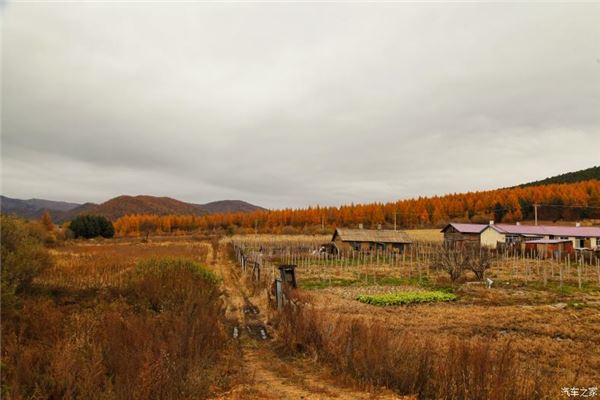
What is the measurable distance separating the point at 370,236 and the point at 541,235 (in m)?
21.4

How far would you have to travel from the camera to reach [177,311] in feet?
34.1

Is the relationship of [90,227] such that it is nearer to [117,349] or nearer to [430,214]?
[117,349]

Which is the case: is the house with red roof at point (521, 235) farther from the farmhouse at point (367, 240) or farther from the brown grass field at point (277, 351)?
the brown grass field at point (277, 351)

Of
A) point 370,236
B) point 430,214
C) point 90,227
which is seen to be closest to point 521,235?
point 370,236

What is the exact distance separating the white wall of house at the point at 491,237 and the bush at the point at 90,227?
244 feet

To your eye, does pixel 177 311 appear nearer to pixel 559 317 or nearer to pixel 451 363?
pixel 451 363

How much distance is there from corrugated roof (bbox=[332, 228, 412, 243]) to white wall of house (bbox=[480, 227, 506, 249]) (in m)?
10.2

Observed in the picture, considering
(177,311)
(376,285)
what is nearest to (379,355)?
(177,311)

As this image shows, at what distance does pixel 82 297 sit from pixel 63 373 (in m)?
7.92

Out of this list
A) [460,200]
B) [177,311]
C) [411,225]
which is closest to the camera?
[177,311]

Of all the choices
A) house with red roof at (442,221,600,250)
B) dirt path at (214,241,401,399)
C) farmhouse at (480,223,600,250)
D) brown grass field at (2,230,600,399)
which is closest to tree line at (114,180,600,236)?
house with red roof at (442,221,600,250)

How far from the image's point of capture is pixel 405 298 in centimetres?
1802

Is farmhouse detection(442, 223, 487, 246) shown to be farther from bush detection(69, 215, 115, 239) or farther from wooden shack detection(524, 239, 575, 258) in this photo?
bush detection(69, 215, 115, 239)

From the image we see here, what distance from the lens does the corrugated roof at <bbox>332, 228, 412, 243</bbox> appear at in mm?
51656
